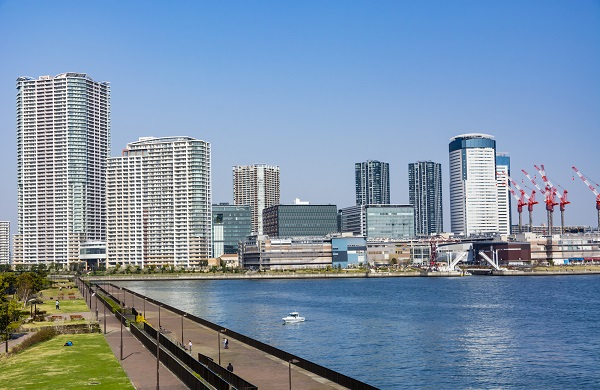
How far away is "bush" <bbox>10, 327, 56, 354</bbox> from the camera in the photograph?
211ft

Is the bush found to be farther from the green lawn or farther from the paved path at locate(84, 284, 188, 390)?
the paved path at locate(84, 284, 188, 390)

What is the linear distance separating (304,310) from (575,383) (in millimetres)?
67457

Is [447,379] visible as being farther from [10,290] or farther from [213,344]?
[10,290]

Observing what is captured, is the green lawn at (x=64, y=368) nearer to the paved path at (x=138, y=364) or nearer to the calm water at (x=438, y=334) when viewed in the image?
the paved path at (x=138, y=364)

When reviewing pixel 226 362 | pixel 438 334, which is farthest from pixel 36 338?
pixel 438 334

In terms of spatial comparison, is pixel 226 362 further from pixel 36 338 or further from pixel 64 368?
pixel 36 338

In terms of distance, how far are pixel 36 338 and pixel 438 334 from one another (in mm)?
44365

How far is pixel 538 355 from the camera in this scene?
70875mm

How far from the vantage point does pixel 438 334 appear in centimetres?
8662

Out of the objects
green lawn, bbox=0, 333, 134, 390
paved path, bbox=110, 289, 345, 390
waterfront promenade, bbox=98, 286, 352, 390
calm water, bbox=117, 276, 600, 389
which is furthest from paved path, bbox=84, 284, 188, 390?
calm water, bbox=117, 276, 600, 389

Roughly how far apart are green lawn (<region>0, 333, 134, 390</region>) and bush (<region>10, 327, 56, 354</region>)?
0.93 meters

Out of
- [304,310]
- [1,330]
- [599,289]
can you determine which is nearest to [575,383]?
[1,330]

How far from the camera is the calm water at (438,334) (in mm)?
61406

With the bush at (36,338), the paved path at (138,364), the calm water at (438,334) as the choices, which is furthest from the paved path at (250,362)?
the bush at (36,338)
